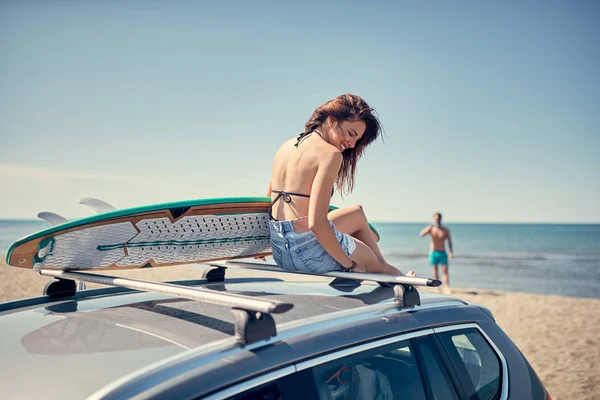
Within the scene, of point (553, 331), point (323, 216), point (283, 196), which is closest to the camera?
point (323, 216)

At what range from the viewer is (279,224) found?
3154mm

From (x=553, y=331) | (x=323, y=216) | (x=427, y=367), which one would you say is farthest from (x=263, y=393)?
(x=553, y=331)

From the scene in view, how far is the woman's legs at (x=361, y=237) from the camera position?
10.3 feet

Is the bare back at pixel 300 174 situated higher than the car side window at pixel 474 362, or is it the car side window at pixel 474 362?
the bare back at pixel 300 174

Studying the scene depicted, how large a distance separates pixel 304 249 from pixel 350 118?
37.0 inches

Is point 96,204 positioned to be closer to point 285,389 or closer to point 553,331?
point 285,389

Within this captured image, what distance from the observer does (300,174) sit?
3.13 metres

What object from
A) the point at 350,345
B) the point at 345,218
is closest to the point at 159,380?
the point at 350,345

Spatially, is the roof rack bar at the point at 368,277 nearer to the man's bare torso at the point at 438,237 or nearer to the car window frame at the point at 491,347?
the car window frame at the point at 491,347

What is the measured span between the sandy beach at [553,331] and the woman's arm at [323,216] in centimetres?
485

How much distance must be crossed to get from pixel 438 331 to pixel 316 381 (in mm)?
740

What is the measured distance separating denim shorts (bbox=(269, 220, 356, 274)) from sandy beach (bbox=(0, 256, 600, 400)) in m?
4.76

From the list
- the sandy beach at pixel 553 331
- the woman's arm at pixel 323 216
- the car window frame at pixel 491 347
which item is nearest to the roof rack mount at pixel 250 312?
the car window frame at pixel 491 347

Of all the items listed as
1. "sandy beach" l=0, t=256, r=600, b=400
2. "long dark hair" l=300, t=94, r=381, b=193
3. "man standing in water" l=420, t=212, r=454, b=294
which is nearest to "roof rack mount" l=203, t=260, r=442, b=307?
"long dark hair" l=300, t=94, r=381, b=193
